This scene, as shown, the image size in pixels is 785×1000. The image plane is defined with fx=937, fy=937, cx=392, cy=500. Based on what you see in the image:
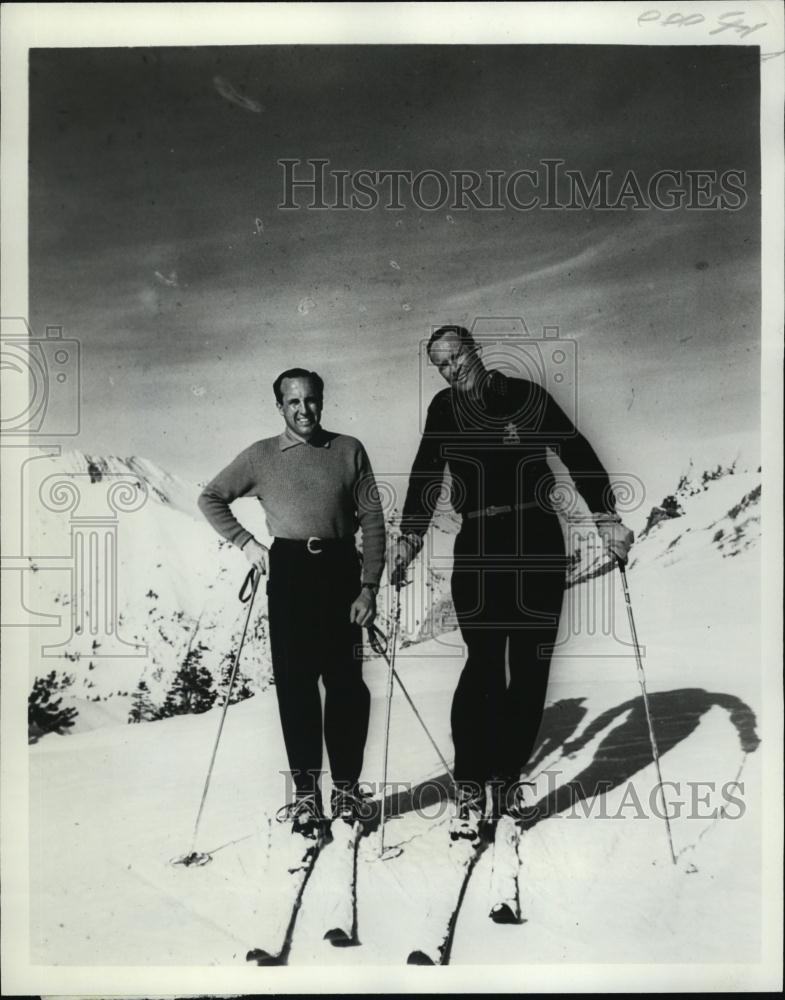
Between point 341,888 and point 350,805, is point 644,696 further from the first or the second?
point 341,888

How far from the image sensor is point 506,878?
9.53ft

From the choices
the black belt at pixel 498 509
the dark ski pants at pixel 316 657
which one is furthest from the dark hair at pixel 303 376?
the black belt at pixel 498 509

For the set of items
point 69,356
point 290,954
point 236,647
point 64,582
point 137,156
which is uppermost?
point 137,156

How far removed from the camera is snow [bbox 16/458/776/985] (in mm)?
2916

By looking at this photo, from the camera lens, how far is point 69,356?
2.99 meters

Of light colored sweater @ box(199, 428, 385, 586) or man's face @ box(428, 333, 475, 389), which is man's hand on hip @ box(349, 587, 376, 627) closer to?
light colored sweater @ box(199, 428, 385, 586)

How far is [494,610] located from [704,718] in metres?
0.76

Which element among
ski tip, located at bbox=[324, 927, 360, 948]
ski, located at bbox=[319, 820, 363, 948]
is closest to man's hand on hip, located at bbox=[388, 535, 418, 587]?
ski, located at bbox=[319, 820, 363, 948]

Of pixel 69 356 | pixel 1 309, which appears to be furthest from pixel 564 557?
pixel 1 309

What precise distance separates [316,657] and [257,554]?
1.21 ft

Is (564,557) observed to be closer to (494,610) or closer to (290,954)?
(494,610)

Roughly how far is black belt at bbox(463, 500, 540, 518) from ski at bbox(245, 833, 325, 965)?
1.12 meters

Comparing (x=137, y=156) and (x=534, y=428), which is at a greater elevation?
(x=137, y=156)

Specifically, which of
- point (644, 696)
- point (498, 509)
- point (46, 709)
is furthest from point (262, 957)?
point (498, 509)
